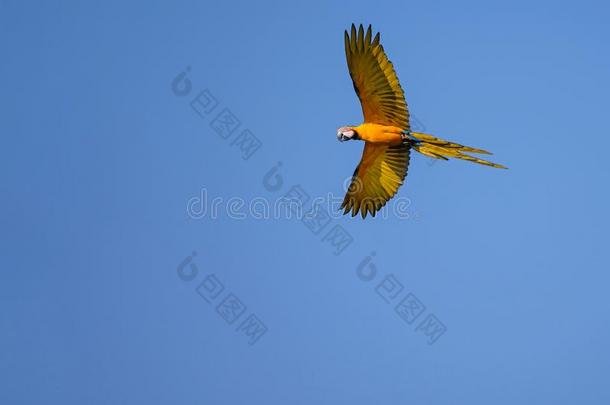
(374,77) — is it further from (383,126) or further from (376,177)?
(376,177)

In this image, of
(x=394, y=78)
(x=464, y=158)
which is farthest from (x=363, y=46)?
(x=464, y=158)

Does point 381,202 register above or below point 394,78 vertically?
below

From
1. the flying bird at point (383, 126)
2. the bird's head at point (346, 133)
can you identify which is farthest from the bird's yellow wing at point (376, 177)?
the bird's head at point (346, 133)

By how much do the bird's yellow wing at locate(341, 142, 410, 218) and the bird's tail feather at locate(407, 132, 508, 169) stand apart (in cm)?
82

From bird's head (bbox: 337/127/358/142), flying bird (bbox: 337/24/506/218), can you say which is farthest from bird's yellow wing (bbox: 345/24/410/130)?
bird's head (bbox: 337/127/358/142)

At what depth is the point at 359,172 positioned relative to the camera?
1925 cm

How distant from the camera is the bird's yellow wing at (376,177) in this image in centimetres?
1866

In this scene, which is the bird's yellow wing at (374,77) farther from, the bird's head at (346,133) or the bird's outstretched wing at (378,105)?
the bird's head at (346,133)

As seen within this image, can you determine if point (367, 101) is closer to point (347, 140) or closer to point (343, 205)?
point (347, 140)

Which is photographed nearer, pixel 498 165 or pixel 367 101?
pixel 498 165

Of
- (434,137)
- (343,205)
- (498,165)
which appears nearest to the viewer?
(498,165)

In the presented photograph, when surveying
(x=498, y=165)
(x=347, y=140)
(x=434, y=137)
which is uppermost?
(x=347, y=140)

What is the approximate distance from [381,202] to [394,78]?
319 centimetres

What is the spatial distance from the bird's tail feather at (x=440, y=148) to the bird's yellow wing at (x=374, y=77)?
0.52 metres
